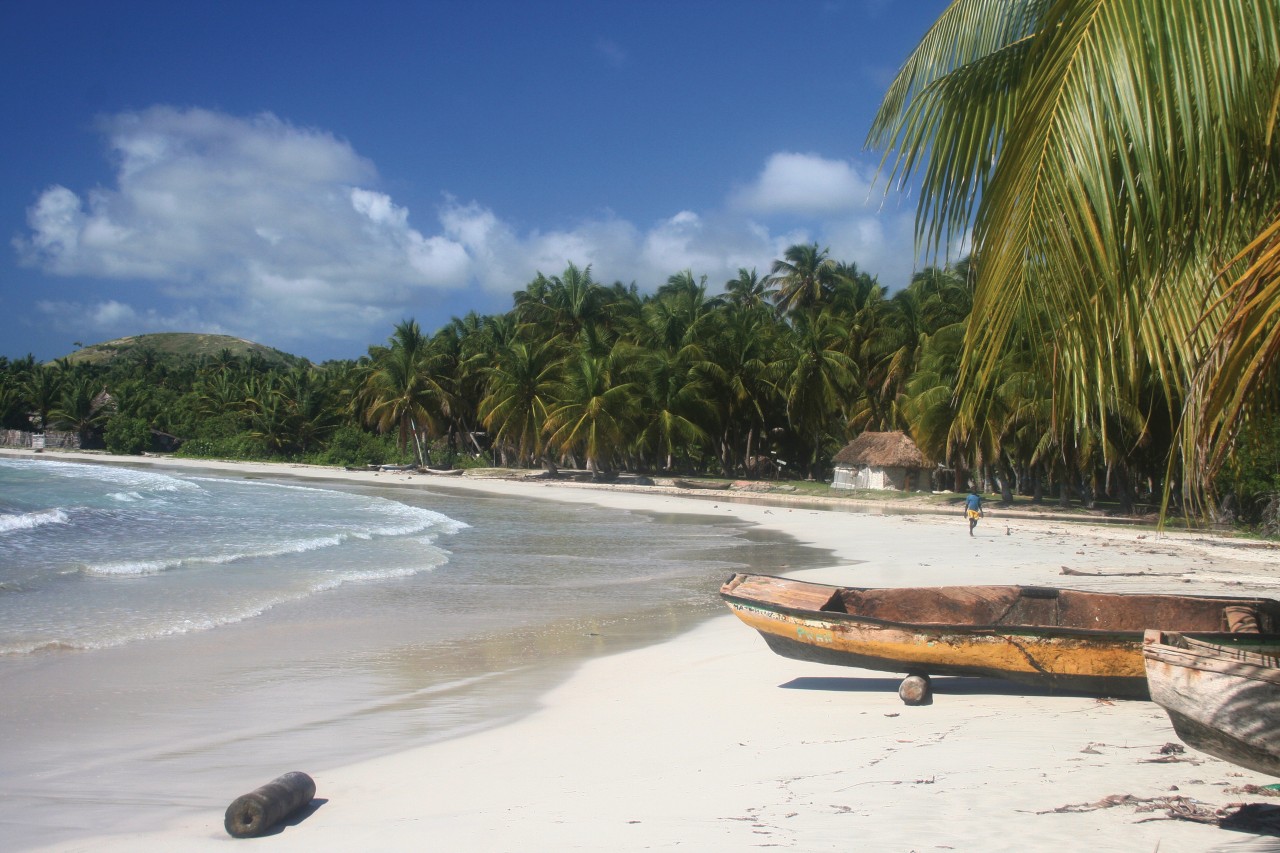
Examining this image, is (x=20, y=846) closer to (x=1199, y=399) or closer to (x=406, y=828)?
(x=406, y=828)

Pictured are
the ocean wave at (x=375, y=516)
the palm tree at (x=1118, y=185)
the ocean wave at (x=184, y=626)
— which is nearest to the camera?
the palm tree at (x=1118, y=185)

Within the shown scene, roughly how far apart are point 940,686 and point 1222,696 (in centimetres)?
312

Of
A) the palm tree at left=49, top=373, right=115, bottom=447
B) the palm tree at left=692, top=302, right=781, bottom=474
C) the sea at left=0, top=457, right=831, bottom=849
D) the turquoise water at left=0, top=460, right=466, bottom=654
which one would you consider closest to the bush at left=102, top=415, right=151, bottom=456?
the palm tree at left=49, top=373, right=115, bottom=447

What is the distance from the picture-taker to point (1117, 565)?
575 inches

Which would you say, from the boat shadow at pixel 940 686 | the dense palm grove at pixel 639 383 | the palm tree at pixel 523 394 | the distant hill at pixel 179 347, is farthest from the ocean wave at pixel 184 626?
the distant hill at pixel 179 347

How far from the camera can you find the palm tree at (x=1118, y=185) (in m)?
2.38

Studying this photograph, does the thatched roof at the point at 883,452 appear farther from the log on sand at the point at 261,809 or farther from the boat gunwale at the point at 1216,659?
the log on sand at the point at 261,809

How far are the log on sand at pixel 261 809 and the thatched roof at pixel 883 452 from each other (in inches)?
1208

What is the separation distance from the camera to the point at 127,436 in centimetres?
6494

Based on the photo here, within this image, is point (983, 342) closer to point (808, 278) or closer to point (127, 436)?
point (808, 278)

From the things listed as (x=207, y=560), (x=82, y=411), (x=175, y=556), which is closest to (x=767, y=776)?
(x=207, y=560)

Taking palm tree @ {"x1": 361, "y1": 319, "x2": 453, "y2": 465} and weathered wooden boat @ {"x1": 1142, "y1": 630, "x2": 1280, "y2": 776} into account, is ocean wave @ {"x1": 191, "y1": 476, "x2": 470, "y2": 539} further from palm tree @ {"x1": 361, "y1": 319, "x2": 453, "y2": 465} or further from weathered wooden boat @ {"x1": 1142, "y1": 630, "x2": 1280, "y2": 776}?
weathered wooden boat @ {"x1": 1142, "y1": 630, "x2": 1280, "y2": 776}

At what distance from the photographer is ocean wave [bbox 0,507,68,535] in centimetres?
1923

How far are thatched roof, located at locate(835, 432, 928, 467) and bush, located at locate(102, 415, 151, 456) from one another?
167 feet
